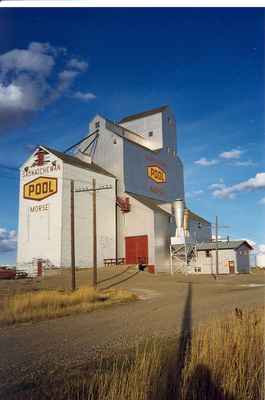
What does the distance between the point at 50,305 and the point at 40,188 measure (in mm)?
24635

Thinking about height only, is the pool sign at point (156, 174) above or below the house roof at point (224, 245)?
above

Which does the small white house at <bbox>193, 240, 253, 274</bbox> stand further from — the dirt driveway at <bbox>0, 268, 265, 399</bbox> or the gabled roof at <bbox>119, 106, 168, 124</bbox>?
the dirt driveway at <bbox>0, 268, 265, 399</bbox>

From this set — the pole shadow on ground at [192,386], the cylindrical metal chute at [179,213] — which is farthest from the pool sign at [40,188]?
the pole shadow on ground at [192,386]

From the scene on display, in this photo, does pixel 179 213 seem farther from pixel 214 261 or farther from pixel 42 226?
pixel 42 226

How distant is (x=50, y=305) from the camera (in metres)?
15.6

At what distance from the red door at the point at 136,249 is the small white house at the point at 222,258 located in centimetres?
688

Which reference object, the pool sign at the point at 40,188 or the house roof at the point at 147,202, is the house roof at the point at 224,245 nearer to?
the house roof at the point at 147,202

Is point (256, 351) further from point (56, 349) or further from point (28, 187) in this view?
point (28, 187)

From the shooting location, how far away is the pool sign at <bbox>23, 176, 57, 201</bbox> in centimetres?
3812

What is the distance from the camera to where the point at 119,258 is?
43594 millimetres

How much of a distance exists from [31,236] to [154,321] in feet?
92.0

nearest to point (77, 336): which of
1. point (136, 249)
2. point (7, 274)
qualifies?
point (7, 274)

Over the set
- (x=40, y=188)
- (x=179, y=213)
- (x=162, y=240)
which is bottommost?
(x=162, y=240)

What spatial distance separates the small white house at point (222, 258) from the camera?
145ft
